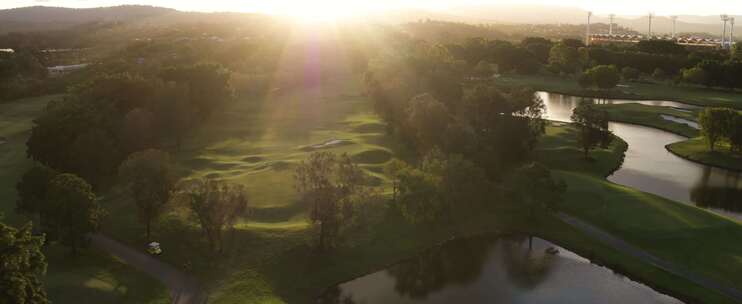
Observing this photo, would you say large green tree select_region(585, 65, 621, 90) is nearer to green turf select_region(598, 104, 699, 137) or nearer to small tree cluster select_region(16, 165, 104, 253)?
green turf select_region(598, 104, 699, 137)

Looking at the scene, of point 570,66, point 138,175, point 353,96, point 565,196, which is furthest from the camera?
point 570,66

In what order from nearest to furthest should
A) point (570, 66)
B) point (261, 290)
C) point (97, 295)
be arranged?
point (97, 295), point (261, 290), point (570, 66)

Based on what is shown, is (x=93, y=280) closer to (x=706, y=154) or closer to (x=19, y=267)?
(x=19, y=267)

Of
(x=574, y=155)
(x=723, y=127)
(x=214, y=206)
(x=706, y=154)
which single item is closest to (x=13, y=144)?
(x=214, y=206)

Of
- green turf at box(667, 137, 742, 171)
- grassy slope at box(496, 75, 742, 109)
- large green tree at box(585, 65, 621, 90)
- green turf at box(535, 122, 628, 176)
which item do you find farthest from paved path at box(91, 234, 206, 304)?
grassy slope at box(496, 75, 742, 109)

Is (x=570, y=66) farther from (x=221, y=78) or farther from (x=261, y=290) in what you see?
(x=261, y=290)

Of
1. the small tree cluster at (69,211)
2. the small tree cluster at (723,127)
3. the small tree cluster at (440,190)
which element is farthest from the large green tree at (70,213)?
the small tree cluster at (723,127)

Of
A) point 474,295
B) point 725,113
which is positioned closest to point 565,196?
point 474,295
